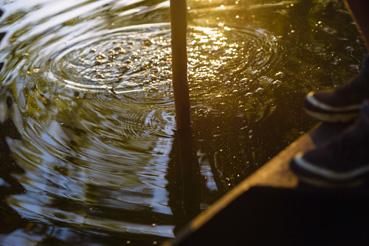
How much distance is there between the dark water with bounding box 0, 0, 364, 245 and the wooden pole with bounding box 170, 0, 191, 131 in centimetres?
19

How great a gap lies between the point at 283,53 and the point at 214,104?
102cm

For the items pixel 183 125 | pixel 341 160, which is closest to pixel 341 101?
pixel 341 160

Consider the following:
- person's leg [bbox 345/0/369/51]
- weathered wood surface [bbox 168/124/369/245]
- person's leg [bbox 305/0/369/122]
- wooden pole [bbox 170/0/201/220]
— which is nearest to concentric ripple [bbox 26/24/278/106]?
wooden pole [bbox 170/0/201/220]

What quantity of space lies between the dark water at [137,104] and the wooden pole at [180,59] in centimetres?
19

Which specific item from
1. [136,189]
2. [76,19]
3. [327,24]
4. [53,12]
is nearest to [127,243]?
[136,189]

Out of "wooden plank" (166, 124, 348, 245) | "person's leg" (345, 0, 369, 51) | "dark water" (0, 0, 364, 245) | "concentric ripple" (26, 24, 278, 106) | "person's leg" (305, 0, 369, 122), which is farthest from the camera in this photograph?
"concentric ripple" (26, 24, 278, 106)

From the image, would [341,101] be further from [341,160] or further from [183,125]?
[183,125]

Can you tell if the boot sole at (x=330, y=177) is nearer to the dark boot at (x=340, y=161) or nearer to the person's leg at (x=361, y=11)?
the dark boot at (x=340, y=161)

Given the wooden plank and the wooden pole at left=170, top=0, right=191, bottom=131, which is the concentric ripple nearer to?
the wooden pole at left=170, top=0, right=191, bottom=131

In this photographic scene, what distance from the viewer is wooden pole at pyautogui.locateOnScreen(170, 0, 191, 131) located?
2676 millimetres

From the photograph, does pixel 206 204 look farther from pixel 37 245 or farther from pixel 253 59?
pixel 253 59

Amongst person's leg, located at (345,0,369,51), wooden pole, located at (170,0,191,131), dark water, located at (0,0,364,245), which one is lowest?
dark water, located at (0,0,364,245)

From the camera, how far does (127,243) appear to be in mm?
2326

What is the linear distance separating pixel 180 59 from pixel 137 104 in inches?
30.9
